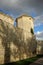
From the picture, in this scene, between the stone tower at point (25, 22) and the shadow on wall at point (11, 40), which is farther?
the stone tower at point (25, 22)

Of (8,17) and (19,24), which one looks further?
(19,24)

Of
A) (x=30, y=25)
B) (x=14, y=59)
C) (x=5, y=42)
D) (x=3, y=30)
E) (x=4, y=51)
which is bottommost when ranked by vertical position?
(x=14, y=59)

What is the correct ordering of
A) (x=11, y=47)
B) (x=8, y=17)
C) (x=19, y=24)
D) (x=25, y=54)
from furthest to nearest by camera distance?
(x=19, y=24) → (x=8, y=17) → (x=25, y=54) → (x=11, y=47)

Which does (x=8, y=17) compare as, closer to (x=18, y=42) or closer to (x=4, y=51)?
(x=18, y=42)

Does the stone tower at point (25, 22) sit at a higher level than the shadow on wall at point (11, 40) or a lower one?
higher

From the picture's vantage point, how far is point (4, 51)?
12.8 metres

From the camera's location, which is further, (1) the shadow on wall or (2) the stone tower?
(2) the stone tower

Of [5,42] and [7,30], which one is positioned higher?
[7,30]

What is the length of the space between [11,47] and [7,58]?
1.42 m

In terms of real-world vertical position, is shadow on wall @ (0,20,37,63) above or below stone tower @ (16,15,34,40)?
below

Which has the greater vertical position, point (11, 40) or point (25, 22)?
point (25, 22)

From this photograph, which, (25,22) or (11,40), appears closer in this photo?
(11,40)

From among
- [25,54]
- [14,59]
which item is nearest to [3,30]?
[14,59]

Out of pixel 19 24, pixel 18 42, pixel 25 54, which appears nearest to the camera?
pixel 18 42
